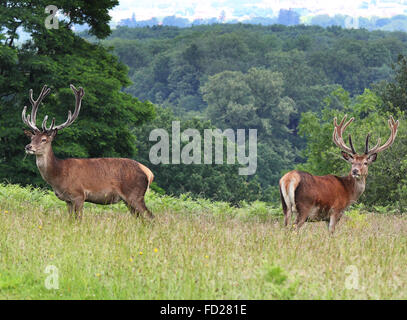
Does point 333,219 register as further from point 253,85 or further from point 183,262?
point 253,85

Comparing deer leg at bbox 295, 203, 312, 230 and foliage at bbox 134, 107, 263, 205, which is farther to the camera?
foliage at bbox 134, 107, 263, 205


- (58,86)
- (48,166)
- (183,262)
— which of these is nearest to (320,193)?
(183,262)

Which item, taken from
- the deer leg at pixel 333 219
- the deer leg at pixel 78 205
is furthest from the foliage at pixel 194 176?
the deer leg at pixel 78 205

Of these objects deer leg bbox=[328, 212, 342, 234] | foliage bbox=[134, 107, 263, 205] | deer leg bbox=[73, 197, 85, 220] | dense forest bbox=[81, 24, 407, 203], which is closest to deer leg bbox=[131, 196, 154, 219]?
deer leg bbox=[73, 197, 85, 220]

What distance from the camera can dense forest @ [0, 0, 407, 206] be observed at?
74.2 ft

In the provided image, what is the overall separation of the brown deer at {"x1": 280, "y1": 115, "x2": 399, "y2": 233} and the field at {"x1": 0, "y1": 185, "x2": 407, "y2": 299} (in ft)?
3.46

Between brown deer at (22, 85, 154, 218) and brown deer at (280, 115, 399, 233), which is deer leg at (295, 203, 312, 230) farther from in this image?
brown deer at (22, 85, 154, 218)

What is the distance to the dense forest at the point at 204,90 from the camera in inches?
891

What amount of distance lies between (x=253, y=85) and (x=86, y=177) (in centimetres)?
7160

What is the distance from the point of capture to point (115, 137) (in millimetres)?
23250

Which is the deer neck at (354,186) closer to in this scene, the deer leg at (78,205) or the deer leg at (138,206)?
the deer leg at (138,206)

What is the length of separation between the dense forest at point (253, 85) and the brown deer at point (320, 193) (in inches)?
1310

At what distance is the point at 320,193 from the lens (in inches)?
394

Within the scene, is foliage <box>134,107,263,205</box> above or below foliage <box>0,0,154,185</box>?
below
